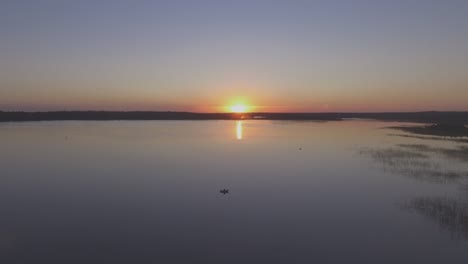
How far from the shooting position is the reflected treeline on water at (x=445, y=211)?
13.9 meters

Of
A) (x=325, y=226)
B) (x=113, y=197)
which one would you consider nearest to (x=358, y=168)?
(x=325, y=226)

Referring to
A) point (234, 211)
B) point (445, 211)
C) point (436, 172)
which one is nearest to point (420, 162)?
point (436, 172)

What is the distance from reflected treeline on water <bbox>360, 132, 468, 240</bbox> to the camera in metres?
15.0

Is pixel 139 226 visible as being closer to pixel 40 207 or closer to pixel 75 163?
pixel 40 207

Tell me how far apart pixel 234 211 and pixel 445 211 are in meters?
7.75

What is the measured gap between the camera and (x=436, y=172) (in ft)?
83.0

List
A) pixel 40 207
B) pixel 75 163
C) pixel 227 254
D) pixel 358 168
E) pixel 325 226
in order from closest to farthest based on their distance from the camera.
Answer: pixel 227 254 → pixel 325 226 → pixel 40 207 → pixel 358 168 → pixel 75 163

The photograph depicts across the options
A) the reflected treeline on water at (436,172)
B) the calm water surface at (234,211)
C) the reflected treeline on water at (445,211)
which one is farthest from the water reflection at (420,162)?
the reflected treeline on water at (445,211)

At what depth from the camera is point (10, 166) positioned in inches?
1115

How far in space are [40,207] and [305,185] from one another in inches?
490

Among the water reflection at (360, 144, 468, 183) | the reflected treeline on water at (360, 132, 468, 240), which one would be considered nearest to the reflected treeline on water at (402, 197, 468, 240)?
the reflected treeline on water at (360, 132, 468, 240)

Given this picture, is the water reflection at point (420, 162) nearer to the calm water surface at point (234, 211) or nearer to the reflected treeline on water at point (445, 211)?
the calm water surface at point (234, 211)

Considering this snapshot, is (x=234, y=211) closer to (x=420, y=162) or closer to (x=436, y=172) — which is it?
(x=436, y=172)

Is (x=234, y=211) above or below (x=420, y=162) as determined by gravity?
below
